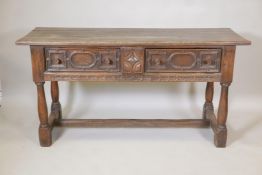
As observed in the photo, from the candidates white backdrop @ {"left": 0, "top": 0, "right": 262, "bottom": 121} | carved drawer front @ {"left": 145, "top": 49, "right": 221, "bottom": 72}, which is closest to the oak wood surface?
carved drawer front @ {"left": 145, "top": 49, "right": 221, "bottom": 72}

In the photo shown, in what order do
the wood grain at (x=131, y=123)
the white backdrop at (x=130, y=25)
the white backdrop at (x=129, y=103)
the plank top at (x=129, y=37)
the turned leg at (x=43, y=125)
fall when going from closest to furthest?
the plank top at (x=129, y=37)
the white backdrop at (x=129, y=103)
the turned leg at (x=43, y=125)
the wood grain at (x=131, y=123)
the white backdrop at (x=130, y=25)

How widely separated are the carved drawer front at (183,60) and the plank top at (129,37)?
0.21ft

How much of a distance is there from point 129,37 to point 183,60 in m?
0.36

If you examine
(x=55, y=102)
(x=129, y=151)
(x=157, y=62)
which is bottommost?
(x=129, y=151)

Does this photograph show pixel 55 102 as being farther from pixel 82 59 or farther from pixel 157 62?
pixel 157 62

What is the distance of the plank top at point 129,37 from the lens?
7.05 ft

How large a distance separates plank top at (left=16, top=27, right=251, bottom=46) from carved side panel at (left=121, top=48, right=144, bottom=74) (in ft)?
0.15

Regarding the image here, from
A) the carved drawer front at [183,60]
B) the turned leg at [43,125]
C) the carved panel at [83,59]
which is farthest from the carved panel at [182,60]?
the turned leg at [43,125]

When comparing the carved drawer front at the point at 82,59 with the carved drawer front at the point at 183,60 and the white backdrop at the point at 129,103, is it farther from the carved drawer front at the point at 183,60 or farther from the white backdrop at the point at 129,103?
the white backdrop at the point at 129,103

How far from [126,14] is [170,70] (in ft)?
2.55

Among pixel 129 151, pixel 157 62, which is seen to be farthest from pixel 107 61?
pixel 129 151

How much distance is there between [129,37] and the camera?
7.43 ft

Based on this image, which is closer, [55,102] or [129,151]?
[129,151]

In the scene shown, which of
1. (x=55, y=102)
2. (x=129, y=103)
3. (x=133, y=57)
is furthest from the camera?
(x=129, y=103)
